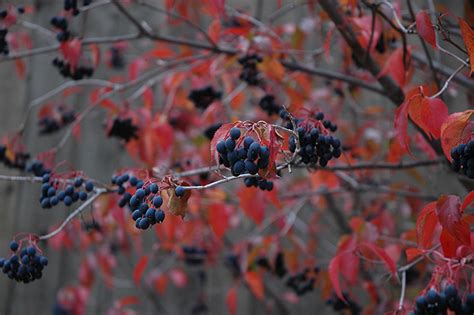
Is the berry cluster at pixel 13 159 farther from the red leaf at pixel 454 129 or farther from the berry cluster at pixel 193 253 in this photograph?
the red leaf at pixel 454 129

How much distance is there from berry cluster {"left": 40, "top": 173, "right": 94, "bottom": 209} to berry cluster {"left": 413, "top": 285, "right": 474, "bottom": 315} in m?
0.74

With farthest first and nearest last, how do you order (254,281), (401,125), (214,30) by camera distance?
(254,281), (214,30), (401,125)

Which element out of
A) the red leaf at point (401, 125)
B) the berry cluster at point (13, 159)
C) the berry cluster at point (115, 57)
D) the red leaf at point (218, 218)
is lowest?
the red leaf at point (218, 218)

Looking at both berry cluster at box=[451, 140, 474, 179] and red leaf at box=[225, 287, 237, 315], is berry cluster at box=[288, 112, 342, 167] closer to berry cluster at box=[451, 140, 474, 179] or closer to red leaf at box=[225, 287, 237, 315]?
berry cluster at box=[451, 140, 474, 179]

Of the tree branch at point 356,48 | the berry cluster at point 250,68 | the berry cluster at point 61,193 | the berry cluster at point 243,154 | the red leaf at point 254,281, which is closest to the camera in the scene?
the berry cluster at point 243,154

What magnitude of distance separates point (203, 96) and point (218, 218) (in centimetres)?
41

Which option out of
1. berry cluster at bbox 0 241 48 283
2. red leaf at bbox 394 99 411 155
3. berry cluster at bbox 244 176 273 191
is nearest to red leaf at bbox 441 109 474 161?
red leaf at bbox 394 99 411 155

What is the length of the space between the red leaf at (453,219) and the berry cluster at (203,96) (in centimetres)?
106

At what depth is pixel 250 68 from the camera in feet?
5.71

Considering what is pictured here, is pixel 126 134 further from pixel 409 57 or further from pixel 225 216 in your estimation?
pixel 409 57

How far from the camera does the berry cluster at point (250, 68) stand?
1713mm

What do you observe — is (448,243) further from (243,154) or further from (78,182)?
(78,182)

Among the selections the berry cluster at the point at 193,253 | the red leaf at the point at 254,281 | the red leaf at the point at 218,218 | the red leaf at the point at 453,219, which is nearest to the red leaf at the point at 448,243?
the red leaf at the point at 453,219

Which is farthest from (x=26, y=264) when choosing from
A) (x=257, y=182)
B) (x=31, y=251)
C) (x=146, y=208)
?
(x=257, y=182)
